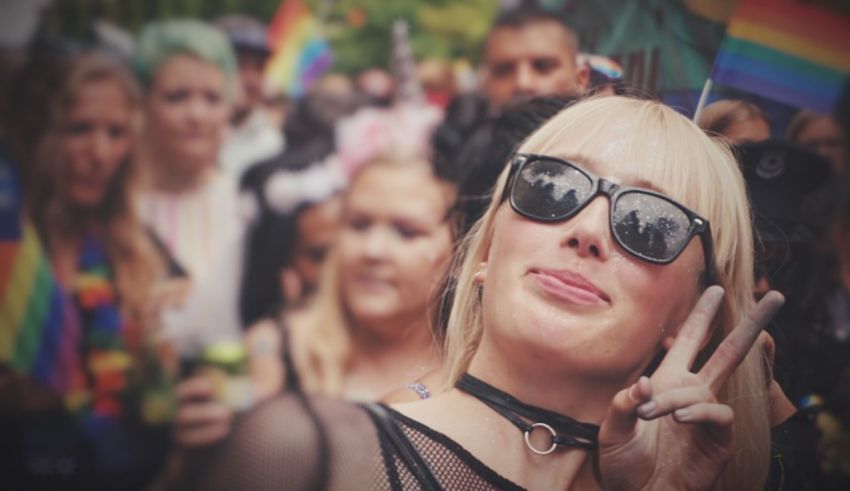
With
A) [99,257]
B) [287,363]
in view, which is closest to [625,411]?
[287,363]

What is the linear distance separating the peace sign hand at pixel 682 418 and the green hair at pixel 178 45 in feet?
10.8

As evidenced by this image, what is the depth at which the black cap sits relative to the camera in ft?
6.44

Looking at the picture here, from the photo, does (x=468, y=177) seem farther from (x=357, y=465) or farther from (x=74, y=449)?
(x=74, y=449)

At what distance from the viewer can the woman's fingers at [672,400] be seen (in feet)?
5.46

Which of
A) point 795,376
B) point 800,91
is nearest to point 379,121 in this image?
point 800,91

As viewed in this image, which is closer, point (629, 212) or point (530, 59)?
point (629, 212)

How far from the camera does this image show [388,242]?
370cm

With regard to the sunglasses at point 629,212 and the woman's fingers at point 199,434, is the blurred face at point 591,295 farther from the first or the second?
the woman's fingers at point 199,434

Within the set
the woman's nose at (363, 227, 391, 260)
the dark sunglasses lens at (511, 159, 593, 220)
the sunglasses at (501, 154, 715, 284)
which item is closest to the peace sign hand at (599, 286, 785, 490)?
the sunglasses at (501, 154, 715, 284)

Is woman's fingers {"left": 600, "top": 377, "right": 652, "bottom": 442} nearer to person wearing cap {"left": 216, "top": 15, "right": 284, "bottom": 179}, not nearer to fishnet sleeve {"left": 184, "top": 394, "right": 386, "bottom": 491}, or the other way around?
fishnet sleeve {"left": 184, "top": 394, "right": 386, "bottom": 491}

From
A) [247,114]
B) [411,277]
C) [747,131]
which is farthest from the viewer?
[247,114]

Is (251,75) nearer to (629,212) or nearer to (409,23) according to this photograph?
(409,23)

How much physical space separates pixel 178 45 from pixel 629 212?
3225 millimetres

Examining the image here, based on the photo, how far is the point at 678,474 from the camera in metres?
1.78
